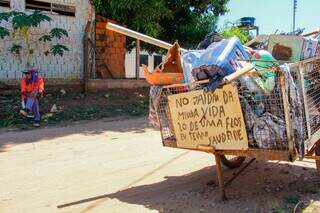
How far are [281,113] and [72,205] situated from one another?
2.31 meters

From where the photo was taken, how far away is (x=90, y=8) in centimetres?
1562

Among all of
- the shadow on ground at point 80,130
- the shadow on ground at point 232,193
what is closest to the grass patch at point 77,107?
the shadow on ground at point 80,130

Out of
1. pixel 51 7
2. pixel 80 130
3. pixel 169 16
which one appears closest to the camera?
pixel 80 130

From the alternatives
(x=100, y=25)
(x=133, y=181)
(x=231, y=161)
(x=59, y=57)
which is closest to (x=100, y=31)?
(x=100, y=25)

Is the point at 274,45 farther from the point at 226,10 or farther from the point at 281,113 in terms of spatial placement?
the point at 226,10

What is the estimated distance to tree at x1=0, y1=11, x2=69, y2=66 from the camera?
12617 millimetres

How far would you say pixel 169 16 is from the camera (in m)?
16.7

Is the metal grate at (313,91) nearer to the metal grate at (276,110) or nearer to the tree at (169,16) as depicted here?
the metal grate at (276,110)

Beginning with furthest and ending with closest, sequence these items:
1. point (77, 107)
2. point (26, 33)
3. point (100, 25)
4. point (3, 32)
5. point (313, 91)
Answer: point (100, 25) < point (26, 33) < point (77, 107) < point (3, 32) < point (313, 91)

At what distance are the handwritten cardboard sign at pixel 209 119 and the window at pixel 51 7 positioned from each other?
10122 millimetres

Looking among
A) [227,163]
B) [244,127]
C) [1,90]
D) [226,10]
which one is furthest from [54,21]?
[244,127]

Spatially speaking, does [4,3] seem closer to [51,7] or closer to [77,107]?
[51,7]

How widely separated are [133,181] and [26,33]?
8.65 metres

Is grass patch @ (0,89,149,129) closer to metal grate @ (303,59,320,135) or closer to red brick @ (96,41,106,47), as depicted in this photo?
red brick @ (96,41,106,47)
